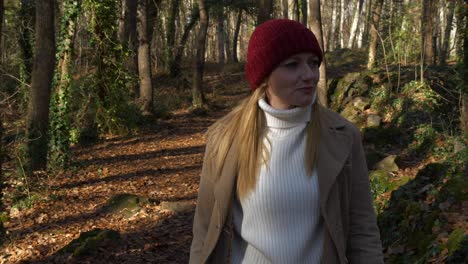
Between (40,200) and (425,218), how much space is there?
7616 mm

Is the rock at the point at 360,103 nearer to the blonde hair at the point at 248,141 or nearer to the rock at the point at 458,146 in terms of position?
the rock at the point at 458,146

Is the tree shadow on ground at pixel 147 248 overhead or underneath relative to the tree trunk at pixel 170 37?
underneath

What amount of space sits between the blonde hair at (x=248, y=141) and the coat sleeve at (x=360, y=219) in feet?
0.67

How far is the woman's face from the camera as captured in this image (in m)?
2.24

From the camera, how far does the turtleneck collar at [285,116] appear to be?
229cm

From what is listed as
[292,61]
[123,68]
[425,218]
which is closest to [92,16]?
[123,68]

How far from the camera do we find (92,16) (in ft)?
49.4

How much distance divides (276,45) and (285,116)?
12.5 inches

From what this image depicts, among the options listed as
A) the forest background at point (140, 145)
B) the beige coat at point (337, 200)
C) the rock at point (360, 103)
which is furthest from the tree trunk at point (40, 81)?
the beige coat at point (337, 200)

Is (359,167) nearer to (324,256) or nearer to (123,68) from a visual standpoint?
(324,256)

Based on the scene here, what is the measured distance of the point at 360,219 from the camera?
2.31 meters

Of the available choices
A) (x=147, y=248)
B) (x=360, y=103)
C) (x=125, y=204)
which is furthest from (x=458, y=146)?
(x=125, y=204)

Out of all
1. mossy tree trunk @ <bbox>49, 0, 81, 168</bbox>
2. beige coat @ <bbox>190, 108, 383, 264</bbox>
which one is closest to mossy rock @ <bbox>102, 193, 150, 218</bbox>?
mossy tree trunk @ <bbox>49, 0, 81, 168</bbox>

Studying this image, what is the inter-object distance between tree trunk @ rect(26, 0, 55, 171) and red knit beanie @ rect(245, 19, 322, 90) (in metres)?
10.2
